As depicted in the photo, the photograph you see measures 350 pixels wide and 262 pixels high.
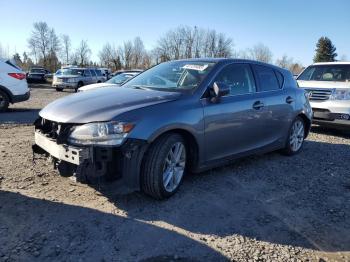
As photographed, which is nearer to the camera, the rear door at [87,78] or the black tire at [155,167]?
the black tire at [155,167]

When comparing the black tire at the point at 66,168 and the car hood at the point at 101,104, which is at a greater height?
the car hood at the point at 101,104

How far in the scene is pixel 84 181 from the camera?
4.20 meters

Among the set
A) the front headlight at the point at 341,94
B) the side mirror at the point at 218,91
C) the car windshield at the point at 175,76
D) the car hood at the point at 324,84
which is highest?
the car windshield at the point at 175,76

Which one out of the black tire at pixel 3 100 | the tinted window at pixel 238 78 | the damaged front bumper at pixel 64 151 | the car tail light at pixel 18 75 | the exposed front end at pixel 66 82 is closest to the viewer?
the damaged front bumper at pixel 64 151

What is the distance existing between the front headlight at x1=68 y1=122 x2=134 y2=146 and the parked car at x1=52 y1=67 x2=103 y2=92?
23545 mm

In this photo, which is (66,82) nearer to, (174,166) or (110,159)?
(174,166)

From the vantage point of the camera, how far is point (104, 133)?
416 centimetres

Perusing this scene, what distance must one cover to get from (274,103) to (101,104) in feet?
9.90

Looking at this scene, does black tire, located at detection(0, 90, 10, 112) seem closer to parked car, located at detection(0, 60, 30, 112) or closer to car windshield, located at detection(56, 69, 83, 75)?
parked car, located at detection(0, 60, 30, 112)

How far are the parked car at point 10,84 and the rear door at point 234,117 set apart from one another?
330 inches

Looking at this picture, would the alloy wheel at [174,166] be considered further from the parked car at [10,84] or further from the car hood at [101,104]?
the parked car at [10,84]

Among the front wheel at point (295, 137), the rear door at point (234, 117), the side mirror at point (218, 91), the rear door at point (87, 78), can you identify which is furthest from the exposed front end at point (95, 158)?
the rear door at point (87, 78)

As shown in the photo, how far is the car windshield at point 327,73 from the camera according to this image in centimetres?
1039

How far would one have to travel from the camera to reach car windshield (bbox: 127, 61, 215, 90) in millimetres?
5320
